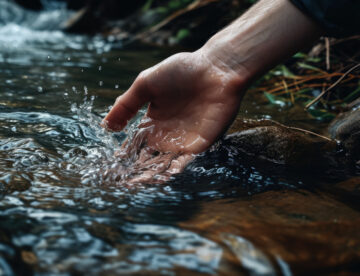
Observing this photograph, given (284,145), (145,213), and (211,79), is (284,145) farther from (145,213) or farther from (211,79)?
(145,213)

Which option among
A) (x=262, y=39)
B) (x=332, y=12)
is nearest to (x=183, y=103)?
(x=262, y=39)

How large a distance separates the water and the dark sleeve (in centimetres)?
99

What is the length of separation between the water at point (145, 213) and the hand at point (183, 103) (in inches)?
6.7

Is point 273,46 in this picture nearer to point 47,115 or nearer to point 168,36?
point 47,115

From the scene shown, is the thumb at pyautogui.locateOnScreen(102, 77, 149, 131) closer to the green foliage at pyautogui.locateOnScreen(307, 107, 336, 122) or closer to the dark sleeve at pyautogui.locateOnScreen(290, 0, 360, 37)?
the dark sleeve at pyautogui.locateOnScreen(290, 0, 360, 37)

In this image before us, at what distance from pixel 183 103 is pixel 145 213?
3.73ft

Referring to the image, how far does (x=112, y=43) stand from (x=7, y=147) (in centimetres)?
725

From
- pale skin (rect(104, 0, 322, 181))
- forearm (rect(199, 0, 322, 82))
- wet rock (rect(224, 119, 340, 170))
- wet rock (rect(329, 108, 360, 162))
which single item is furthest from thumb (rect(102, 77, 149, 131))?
wet rock (rect(329, 108, 360, 162))

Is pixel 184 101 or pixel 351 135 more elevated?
pixel 184 101

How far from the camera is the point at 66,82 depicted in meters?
4.11

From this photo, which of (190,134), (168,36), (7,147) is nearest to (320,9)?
(190,134)

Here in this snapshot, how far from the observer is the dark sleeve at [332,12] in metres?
2.04

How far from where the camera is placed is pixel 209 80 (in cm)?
235

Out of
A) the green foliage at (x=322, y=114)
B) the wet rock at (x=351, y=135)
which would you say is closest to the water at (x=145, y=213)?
the wet rock at (x=351, y=135)
